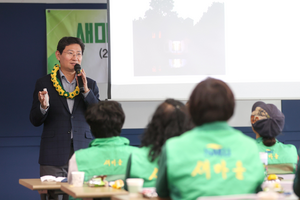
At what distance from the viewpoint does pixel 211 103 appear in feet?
4.17

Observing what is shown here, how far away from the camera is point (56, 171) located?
9.32ft

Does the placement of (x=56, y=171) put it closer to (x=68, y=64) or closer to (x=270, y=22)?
(x=68, y=64)

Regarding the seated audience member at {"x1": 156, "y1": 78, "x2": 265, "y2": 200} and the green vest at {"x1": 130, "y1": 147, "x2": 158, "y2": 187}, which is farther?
the green vest at {"x1": 130, "y1": 147, "x2": 158, "y2": 187}

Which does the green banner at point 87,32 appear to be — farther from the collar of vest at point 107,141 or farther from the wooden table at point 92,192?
the wooden table at point 92,192

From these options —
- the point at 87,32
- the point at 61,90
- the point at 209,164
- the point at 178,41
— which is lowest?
the point at 209,164

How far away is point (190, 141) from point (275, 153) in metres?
1.43

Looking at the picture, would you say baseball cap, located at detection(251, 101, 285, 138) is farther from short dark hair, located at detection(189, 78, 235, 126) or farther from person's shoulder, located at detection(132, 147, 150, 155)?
short dark hair, located at detection(189, 78, 235, 126)

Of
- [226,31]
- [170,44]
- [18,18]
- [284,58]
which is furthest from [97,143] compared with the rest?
[18,18]

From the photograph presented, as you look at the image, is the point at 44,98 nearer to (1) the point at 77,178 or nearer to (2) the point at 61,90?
(2) the point at 61,90

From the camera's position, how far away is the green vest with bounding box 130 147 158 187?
1637 mm

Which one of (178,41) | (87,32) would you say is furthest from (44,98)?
(87,32)

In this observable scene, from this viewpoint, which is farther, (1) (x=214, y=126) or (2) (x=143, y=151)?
(2) (x=143, y=151)

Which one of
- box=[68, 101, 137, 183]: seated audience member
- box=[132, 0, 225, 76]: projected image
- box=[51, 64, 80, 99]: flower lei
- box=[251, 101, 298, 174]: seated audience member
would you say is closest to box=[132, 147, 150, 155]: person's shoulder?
box=[68, 101, 137, 183]: seated audience member

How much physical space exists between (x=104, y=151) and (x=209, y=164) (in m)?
0.87
